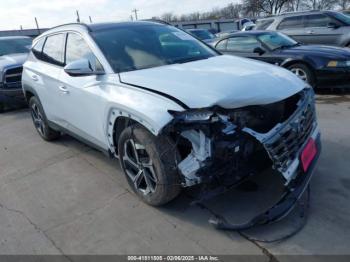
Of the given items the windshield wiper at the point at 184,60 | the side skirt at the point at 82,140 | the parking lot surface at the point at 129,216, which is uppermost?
the windshield wiper at the point at 184,60

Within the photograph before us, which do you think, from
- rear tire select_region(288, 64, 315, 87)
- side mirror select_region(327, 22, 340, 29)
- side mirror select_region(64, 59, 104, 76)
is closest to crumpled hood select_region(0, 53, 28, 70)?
side mirror select_region(64, 59, 104, 76)

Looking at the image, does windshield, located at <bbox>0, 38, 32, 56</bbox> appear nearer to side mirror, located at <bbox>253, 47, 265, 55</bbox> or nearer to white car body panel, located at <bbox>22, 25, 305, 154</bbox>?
white car body panel, located at <bbox>22, 25, 305, 154</bbox>

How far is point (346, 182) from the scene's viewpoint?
340 centimetres

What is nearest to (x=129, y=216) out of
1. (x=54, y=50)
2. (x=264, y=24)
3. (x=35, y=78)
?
(x=54, y=50)

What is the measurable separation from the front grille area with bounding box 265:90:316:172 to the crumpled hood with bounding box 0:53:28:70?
7.01 meters

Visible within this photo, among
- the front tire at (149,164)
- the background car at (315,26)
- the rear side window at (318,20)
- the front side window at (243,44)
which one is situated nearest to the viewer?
the front tire at (149,164)

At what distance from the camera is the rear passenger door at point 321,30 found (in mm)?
9778

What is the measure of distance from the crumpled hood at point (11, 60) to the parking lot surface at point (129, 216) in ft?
13.5

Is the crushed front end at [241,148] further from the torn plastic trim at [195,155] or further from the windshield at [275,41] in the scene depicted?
the windshield at [275,41]

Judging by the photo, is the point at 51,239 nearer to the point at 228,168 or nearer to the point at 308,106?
the point at 228,168

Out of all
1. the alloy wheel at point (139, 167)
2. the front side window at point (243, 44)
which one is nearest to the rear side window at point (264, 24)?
the front side window at point (243, 44)

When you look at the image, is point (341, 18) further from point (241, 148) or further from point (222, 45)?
point (241, 148)

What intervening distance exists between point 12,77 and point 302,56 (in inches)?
252

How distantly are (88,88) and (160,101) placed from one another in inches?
44.1
